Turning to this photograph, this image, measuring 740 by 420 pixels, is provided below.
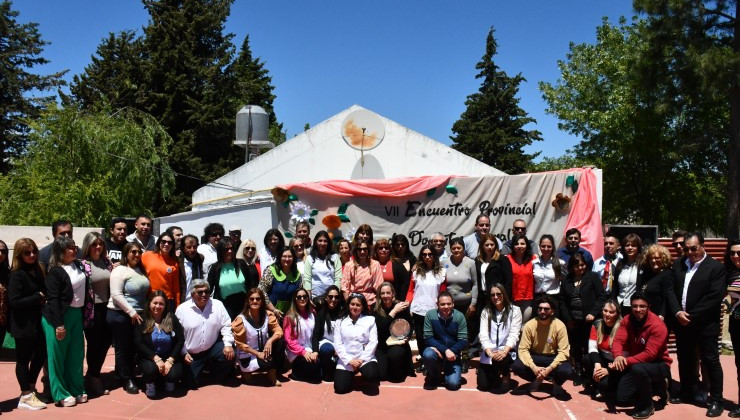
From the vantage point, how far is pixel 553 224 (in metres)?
8.40

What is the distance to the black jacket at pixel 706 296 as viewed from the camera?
5531 mm

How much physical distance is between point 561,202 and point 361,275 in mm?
3109

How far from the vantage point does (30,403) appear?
532cm

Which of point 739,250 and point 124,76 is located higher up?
point 124,76

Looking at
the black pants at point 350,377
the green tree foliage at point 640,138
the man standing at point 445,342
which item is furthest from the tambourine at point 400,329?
the green tree foliage at point 640,138

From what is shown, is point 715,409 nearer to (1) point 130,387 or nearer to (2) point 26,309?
(1) point 130,387

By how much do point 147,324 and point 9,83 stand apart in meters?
27.2

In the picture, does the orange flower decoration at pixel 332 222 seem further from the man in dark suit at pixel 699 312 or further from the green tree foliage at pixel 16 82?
the green tree foliage at pixel 16 82

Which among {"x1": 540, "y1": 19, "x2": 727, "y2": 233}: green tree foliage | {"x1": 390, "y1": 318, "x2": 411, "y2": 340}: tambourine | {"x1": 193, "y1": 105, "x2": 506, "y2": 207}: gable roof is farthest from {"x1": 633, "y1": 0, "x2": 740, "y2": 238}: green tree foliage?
{"x1": 390, "y1": 318, "x2": 411, "y2": 340}: tambourine

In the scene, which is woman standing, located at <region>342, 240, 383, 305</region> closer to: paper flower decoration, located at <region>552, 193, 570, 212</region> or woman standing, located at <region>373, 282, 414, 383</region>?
woman standing, located at <region>373, 282, 414, 383</region>

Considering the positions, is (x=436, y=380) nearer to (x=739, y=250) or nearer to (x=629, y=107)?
(x=739, y=250)

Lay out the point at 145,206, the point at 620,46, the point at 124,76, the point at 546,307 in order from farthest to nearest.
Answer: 1. the point at 124,76
2. the point at 620,46
3. the point at 145,206
4. the point at 546,307

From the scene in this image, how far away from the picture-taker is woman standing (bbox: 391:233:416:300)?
7.00 metres

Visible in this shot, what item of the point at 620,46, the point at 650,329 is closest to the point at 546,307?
the point at 650,329
